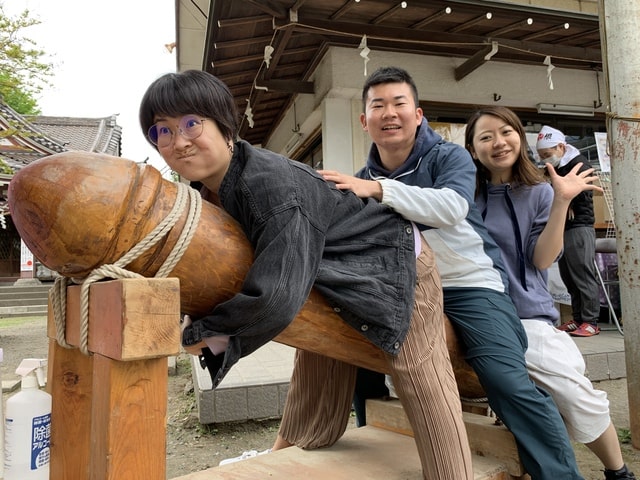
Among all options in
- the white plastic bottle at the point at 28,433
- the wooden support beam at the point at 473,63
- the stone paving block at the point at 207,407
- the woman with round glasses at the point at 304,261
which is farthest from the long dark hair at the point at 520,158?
the wooden support beam at the point at 473,63

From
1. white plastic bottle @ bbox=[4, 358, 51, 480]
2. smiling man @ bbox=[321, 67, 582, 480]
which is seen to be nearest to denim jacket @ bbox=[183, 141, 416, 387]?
smiling man @ bbox=[321, 67, 582, 480]

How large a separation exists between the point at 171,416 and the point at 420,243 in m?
3.55

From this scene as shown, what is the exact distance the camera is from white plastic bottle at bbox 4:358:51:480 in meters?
1.22

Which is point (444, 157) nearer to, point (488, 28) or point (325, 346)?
point (325, 346)

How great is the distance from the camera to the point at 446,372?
1.64 m

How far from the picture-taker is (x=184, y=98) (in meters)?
1.30

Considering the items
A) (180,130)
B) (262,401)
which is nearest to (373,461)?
(180,130)

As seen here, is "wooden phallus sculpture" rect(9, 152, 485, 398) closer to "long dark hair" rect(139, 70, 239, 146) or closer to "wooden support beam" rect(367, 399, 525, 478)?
"long dark hair" rect(139, 70, 239, 146)

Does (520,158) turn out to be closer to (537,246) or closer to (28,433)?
(537,246)

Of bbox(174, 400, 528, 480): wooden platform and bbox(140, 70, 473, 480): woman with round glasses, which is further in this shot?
bbox(174, 400, 528, 480): wooden platform

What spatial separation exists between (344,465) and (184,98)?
143 centimetres

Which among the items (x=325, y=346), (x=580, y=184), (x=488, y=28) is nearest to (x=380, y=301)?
(x=325, y=346)

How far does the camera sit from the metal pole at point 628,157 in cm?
320

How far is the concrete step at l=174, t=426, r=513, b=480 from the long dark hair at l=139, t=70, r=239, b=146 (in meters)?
1.24
